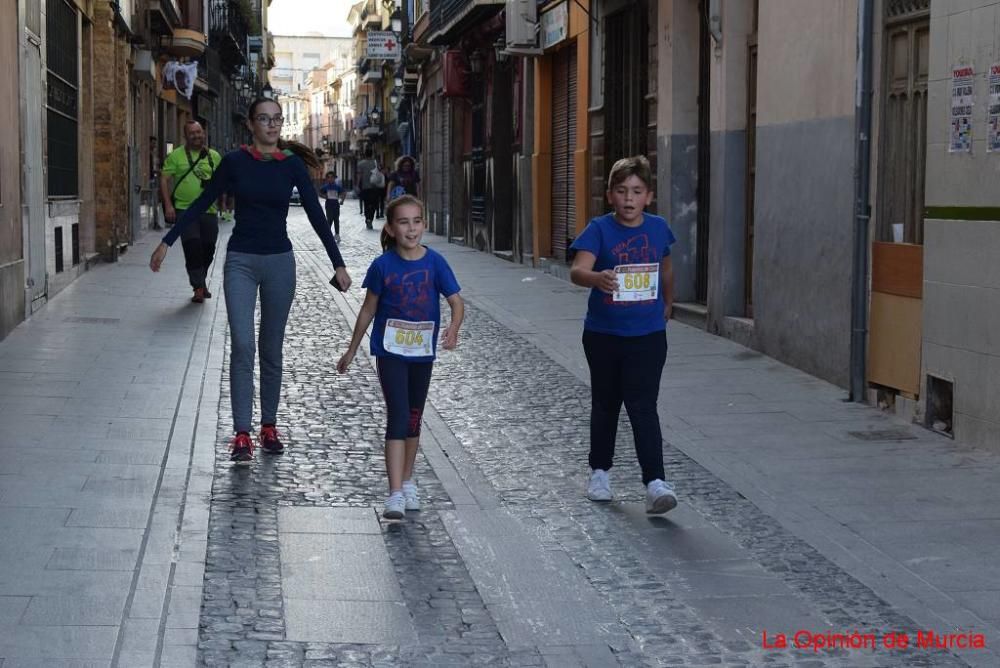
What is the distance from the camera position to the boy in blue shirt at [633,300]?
7.23 m

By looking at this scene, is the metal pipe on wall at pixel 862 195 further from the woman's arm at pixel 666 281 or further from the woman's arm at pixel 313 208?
the woman's arm at pixel 313 208

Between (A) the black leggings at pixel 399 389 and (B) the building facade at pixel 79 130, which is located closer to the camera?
(A) the black leggings at pixel 399 389

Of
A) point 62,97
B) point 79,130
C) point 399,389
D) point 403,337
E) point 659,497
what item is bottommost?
point 659,497

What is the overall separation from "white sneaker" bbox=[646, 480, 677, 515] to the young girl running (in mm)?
1023

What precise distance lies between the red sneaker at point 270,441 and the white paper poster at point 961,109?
160 inches

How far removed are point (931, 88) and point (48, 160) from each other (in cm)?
1117

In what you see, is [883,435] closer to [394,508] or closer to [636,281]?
[636,281]

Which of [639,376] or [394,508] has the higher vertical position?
[639,376]

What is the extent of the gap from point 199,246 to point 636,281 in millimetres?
9801

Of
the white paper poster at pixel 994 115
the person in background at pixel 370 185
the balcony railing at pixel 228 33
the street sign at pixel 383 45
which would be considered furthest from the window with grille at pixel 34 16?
the street sign at pixel 383 45

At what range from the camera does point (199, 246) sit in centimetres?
1641

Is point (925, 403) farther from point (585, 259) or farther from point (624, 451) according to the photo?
point (585, 259)

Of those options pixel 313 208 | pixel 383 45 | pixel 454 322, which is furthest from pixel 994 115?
A: pixel 383 45

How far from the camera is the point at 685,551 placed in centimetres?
660
